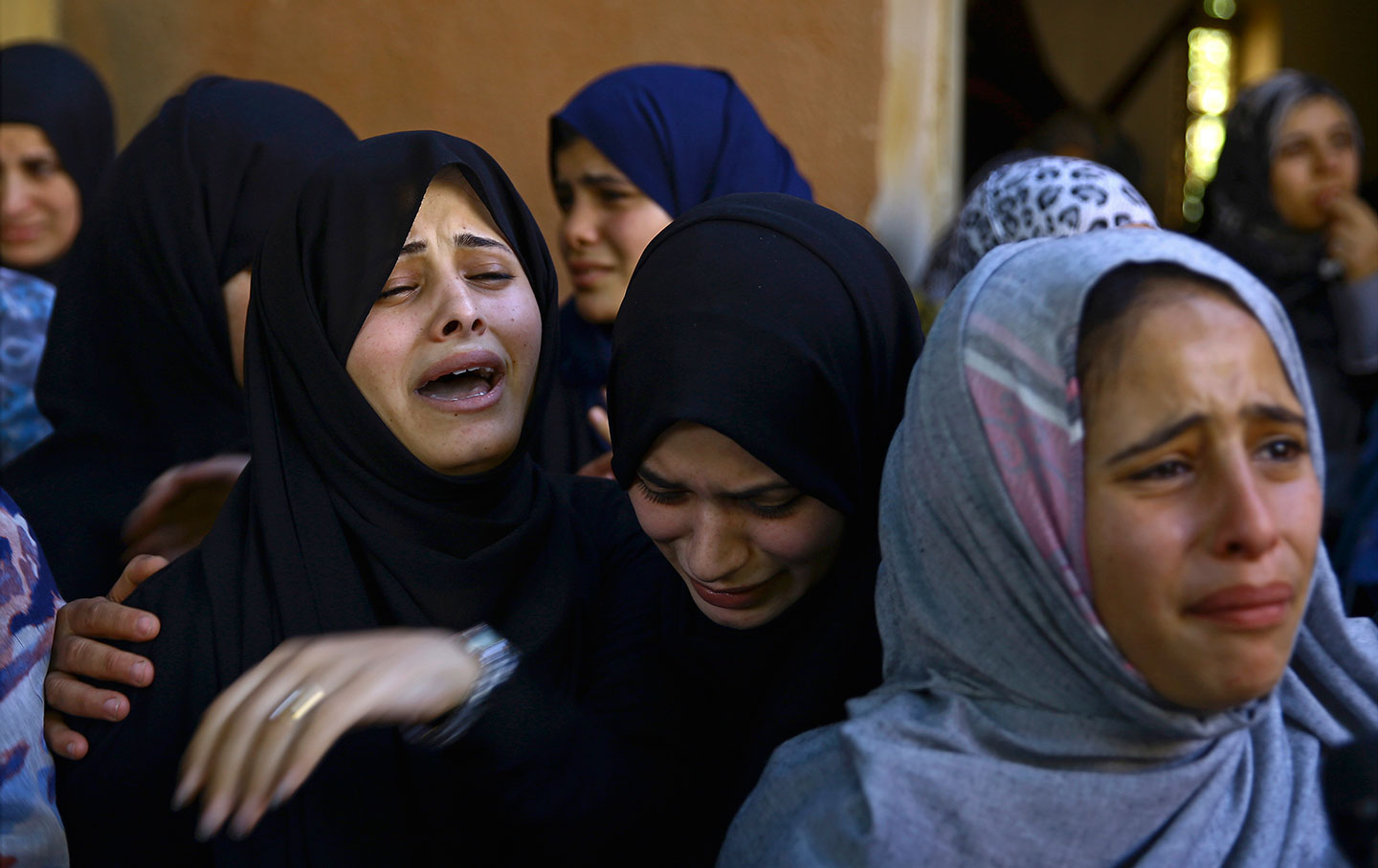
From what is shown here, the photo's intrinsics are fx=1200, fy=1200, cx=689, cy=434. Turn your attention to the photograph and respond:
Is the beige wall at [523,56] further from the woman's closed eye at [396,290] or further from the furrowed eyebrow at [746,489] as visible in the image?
the furrowed eyebrow at [746,489]

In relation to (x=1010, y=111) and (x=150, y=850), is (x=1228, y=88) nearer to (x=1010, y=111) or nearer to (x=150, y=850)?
(x=1010, y=111)

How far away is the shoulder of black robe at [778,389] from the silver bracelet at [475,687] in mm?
311

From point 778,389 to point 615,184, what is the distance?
1391mm

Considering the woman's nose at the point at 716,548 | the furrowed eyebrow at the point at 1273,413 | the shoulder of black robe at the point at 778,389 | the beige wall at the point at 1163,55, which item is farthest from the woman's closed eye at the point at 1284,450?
the beige wall at the point at 1163,55

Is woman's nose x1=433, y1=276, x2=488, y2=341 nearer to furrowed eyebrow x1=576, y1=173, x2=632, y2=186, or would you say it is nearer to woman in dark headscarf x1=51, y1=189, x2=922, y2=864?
woman in dark headscarf x1=51, y1=189, x2=922, y2=864

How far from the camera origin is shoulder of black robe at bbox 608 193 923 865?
4.92 feet

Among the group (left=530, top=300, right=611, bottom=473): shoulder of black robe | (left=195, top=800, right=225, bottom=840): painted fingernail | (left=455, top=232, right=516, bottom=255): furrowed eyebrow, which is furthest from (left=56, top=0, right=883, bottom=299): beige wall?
(left=195, top=800, right=225, bottom=840): painted fingernail

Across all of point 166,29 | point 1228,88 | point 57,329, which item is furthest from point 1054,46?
point 57,329

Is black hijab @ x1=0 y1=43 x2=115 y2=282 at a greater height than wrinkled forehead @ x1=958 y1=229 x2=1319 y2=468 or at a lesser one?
greater

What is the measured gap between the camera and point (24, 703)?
57.2 inches

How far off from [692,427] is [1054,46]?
26.3 ft

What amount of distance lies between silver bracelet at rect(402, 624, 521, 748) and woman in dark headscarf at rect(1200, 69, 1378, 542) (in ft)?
8.05

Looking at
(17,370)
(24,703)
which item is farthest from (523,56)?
(24,703)

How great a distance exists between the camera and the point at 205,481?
6.73 ft
